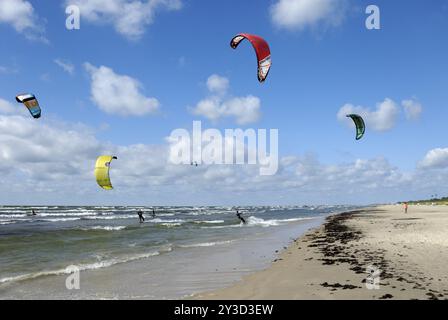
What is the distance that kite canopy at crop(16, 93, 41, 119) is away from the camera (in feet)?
55.4

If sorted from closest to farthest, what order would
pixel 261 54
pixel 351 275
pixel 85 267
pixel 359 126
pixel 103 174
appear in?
pixel 351 275, pixel 85 267, pixel 261 54, pixel 103 174, pixel 359 126

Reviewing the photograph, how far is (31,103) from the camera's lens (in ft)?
57.5

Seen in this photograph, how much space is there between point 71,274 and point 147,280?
10.5 ft

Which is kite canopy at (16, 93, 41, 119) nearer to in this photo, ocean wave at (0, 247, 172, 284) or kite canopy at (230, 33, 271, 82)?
ocean wave at (0, 247, 172, 284)

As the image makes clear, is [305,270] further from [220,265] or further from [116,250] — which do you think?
[116,250]

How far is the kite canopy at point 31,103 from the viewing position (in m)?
16.9

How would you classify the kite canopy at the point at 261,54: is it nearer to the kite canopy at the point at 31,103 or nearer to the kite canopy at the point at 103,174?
the kite canopy at the point at 103,174

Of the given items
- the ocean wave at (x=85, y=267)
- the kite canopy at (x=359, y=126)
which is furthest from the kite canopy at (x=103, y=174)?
the kite canopy at (x=359, y=126)

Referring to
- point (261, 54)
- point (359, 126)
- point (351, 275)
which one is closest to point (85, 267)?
point (351, 275)

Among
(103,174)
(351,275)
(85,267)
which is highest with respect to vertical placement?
(103,174)

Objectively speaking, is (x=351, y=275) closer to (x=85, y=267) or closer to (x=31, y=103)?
(x=85, y=267)

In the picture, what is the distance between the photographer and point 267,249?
19828mm

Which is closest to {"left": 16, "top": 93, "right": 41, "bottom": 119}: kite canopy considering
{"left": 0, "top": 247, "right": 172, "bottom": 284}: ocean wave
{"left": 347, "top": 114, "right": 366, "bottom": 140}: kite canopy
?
{"left": 0, "top": 247, "right": 172, "bottom": 284}: ocean wave
